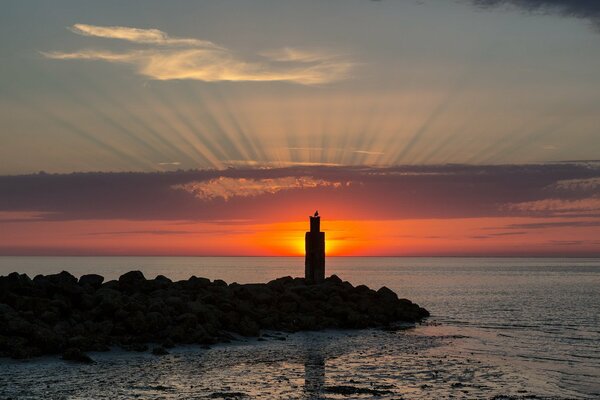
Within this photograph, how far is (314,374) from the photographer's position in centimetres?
2319

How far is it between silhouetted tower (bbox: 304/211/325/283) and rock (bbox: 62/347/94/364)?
77.6 feet

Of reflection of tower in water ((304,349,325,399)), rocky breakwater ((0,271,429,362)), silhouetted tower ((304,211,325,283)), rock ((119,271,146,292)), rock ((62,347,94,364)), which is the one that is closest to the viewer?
reflection of tower in water ((304,349,325,399))

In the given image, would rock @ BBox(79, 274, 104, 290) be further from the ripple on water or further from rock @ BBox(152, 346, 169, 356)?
rock @ BBox(152, 346, 169, 356)

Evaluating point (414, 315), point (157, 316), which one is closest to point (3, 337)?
point (157, 316)

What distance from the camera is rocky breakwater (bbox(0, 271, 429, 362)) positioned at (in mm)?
25609

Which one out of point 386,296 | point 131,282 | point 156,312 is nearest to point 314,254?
point 386,296

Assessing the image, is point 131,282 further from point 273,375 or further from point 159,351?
point 273,375

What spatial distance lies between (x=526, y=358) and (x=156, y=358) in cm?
1460

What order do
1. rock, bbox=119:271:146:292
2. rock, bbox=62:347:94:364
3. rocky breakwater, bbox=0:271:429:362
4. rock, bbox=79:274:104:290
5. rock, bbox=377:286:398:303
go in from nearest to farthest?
rock, bbox=62:347:94:364
rocky breakwater, bbox=0:271:429:362
rock, bbox=79:274:104:290
rock, bbox=119:271:146:292
rock, bbox=377:286:398:303

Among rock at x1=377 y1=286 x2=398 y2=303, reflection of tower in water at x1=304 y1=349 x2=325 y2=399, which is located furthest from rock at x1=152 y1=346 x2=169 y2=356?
rock at x1=377 y1=286 x2=398 y2=303

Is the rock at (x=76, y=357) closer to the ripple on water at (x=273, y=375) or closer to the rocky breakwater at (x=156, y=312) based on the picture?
the rocky breakwater at (x=156, y=312)

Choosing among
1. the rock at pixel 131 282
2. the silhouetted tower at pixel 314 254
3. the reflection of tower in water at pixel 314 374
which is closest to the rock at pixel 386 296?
the silhouetted tower at pixel 314 254

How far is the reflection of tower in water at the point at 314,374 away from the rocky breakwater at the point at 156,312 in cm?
454

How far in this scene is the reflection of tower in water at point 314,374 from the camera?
20388 millimetres
